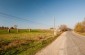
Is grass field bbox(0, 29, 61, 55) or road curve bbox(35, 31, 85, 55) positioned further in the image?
grass field bbox(0, 29, 61, 55)

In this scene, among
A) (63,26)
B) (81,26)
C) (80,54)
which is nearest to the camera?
(80,54)

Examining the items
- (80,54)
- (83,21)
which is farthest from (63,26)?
(80,54)

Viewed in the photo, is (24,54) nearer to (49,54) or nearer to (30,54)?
(30,54)

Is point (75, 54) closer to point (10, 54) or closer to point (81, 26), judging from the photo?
point (10, 54)

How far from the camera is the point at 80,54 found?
35.6 ft

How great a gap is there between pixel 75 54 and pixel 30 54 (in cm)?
345

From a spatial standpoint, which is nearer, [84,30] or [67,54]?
[67,54]

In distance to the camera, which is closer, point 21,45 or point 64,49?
point 64,49

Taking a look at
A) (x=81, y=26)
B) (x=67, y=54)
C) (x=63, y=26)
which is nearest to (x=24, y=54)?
(x=67, y=54)

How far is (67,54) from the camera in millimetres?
10883

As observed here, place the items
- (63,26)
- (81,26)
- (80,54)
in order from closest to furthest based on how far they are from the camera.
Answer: (80,54)
(81,26)
(63,26)

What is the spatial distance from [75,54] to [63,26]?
169m

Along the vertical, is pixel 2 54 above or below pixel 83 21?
below

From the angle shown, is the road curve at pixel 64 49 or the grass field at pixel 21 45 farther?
the grass field at pixel 21 45
